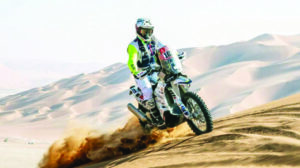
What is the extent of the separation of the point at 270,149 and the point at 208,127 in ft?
6.36

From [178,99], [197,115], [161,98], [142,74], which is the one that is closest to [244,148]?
[197,115]

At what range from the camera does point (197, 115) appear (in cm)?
588

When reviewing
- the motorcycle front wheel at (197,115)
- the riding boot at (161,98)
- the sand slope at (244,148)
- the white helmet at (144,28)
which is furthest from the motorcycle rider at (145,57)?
the sand slope at (244,148)

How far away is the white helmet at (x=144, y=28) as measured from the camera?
6.56 metres

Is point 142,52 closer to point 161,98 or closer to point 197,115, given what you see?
point 161,98

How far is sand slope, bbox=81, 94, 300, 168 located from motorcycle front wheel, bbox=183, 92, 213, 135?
277mm

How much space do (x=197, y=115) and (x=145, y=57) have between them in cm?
151

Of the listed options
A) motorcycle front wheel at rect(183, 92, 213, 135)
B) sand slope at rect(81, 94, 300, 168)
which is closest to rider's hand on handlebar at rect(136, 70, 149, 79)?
motorcycle front wheel at rect(183, 92, 213, 135)

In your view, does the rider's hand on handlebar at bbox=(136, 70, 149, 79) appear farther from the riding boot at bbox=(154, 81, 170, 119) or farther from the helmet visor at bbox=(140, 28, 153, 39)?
the helmet visor at bbox=(140, 28, 153, 39)

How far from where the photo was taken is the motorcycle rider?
6504 mm

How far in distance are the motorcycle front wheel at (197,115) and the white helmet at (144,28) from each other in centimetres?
146

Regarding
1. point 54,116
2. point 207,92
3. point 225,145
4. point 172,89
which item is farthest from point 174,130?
point 54,116

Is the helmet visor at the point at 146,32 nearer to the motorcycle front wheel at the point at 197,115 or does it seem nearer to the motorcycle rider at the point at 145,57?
the motorcycle rider at the point at 145,57

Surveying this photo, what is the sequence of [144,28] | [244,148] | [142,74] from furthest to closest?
[144,28] < [142,74] < [244,148]
